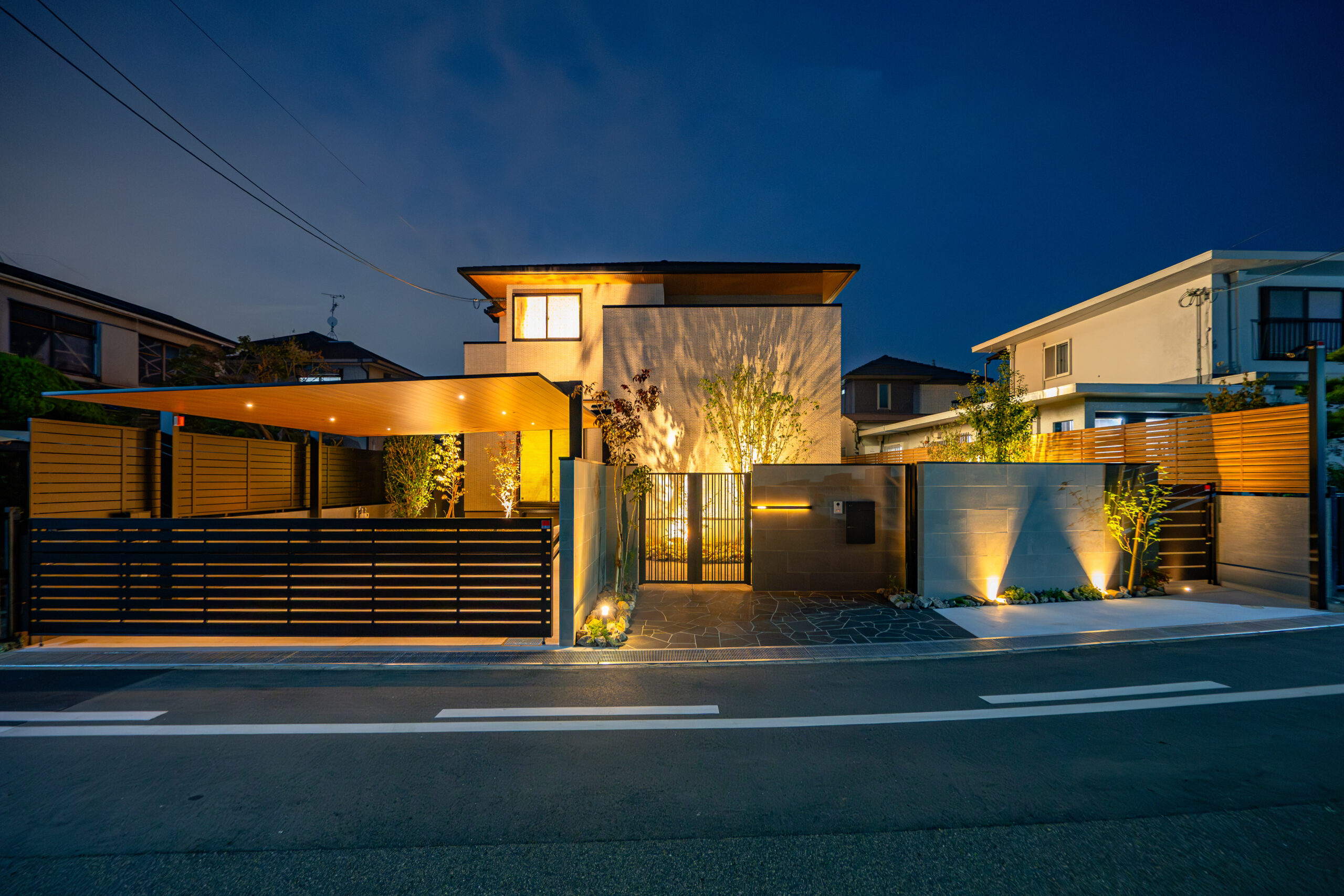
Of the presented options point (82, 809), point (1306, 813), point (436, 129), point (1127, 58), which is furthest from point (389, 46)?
point (1127, 58)

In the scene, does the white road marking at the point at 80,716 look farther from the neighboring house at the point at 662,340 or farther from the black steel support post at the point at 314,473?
the black steel support post at the point at 314,473

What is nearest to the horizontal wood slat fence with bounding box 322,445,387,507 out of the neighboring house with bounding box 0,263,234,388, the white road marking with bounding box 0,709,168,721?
the neighboring house with bounding box 0,263,234,388

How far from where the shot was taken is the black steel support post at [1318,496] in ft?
22.3

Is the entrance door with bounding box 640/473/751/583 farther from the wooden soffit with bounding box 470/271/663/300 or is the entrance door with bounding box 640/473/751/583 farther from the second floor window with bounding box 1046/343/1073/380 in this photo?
the second floor window with bounding box 1046/343/1073/380

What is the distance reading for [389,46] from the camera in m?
11.4

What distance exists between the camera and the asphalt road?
234 centimetres

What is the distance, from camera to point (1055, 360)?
18.1m

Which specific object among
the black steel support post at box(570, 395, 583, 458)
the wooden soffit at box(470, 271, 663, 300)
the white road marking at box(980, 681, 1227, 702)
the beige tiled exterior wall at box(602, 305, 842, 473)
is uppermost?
the wooden soffit at box(470, 271, 663, 300)

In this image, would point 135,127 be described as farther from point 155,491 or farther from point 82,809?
point 82,809

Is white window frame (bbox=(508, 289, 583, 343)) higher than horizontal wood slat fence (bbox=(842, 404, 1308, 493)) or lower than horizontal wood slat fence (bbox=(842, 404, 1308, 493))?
higher

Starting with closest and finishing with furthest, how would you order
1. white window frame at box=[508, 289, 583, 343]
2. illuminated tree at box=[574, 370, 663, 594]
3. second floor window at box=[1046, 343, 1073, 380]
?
illuminated tree at box=[574, 370, 663, 594] → white window frame at box=[508, 289, 583, 343] → second floor window at box=[1046, 343, 1073, 380]

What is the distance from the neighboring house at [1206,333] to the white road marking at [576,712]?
12087 mm

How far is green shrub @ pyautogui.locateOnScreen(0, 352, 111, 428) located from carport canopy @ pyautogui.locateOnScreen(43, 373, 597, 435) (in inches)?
40.4

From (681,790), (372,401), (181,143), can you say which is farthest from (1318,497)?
(181,143)
